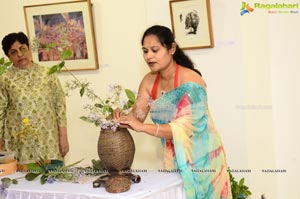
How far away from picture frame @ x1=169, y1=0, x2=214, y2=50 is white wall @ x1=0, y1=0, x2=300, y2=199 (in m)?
0.04

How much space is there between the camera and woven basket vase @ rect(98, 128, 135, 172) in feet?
5.82

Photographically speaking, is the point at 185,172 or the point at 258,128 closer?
the point at 185,172

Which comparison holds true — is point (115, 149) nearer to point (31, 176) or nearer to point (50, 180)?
point (50, 180)

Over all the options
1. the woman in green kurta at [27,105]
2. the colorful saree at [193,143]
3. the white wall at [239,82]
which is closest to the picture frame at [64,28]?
the white wall at [239,82]

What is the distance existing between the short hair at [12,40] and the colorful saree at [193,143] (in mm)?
969

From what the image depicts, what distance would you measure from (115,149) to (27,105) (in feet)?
2.87

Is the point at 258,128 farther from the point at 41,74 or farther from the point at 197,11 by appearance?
the point at 41,74

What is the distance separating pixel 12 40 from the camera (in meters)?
2.60

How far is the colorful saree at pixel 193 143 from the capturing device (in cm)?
188

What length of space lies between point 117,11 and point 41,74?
68 cm

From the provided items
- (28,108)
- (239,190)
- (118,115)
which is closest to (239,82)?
(239,190)

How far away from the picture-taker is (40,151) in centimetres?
244

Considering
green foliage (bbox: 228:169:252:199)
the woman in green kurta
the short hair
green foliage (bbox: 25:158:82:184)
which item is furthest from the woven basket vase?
the short hair

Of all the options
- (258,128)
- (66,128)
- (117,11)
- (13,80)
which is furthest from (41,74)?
(258,128)
